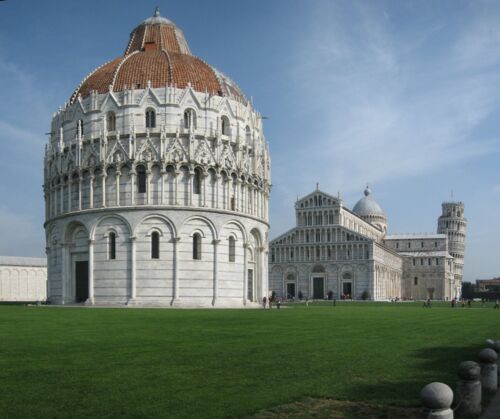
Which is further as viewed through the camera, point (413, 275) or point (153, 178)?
point (413, 275)

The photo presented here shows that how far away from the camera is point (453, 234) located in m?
179

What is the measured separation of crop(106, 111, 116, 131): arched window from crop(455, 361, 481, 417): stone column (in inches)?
1994

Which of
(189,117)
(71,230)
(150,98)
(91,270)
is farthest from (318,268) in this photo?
(91,270)

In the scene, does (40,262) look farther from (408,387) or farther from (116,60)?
(408,387)

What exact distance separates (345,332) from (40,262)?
113144 mm

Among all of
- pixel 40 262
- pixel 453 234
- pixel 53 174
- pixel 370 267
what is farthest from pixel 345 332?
pixel 453 234

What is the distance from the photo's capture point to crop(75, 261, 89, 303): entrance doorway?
5656 centimetres

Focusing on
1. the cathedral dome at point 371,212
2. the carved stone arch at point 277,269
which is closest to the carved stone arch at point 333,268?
the carved stone arch at point 277,269

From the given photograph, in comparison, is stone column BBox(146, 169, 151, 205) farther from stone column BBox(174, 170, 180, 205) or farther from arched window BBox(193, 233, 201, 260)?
arched window BBox(193, 233, 201, 260)

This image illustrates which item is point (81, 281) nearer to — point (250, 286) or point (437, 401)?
point (250, 286)

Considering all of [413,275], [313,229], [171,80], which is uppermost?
[171,80]

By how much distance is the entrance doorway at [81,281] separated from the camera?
56562mm

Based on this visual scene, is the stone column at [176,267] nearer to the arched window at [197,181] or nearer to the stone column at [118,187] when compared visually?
the arched window at [197,181]

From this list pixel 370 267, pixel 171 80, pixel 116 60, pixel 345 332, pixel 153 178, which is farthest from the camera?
pixel 370 267
